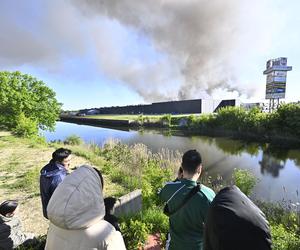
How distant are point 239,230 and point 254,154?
18.1 metres

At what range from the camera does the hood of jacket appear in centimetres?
141

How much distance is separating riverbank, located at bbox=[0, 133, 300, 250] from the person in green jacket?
5.07ft

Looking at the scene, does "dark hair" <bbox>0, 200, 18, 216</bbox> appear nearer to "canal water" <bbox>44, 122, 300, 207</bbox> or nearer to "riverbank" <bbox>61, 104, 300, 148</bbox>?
"canal water" <bbox>44, 122, 300, 207</bbox>

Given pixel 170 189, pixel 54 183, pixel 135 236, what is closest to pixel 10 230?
pixel 54 183

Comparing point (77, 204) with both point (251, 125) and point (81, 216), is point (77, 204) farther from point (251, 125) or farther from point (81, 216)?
point (251, 125)

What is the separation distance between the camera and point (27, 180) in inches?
284

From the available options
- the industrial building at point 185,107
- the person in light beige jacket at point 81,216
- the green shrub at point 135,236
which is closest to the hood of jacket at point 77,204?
the person in light beige jacket at point 81,216

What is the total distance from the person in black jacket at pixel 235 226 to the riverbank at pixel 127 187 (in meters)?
2.60

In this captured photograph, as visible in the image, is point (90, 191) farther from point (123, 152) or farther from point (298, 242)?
point (123, 152)

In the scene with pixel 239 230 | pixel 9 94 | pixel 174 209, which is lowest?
pixel 174 209

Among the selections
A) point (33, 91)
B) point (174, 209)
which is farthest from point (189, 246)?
point (33, 91)

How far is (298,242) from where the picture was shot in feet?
11.8

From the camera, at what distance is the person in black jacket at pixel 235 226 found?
1.12 metres

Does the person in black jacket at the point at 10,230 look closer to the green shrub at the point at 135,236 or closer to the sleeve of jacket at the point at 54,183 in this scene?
the sleeve of jacket at the point at 54,183
